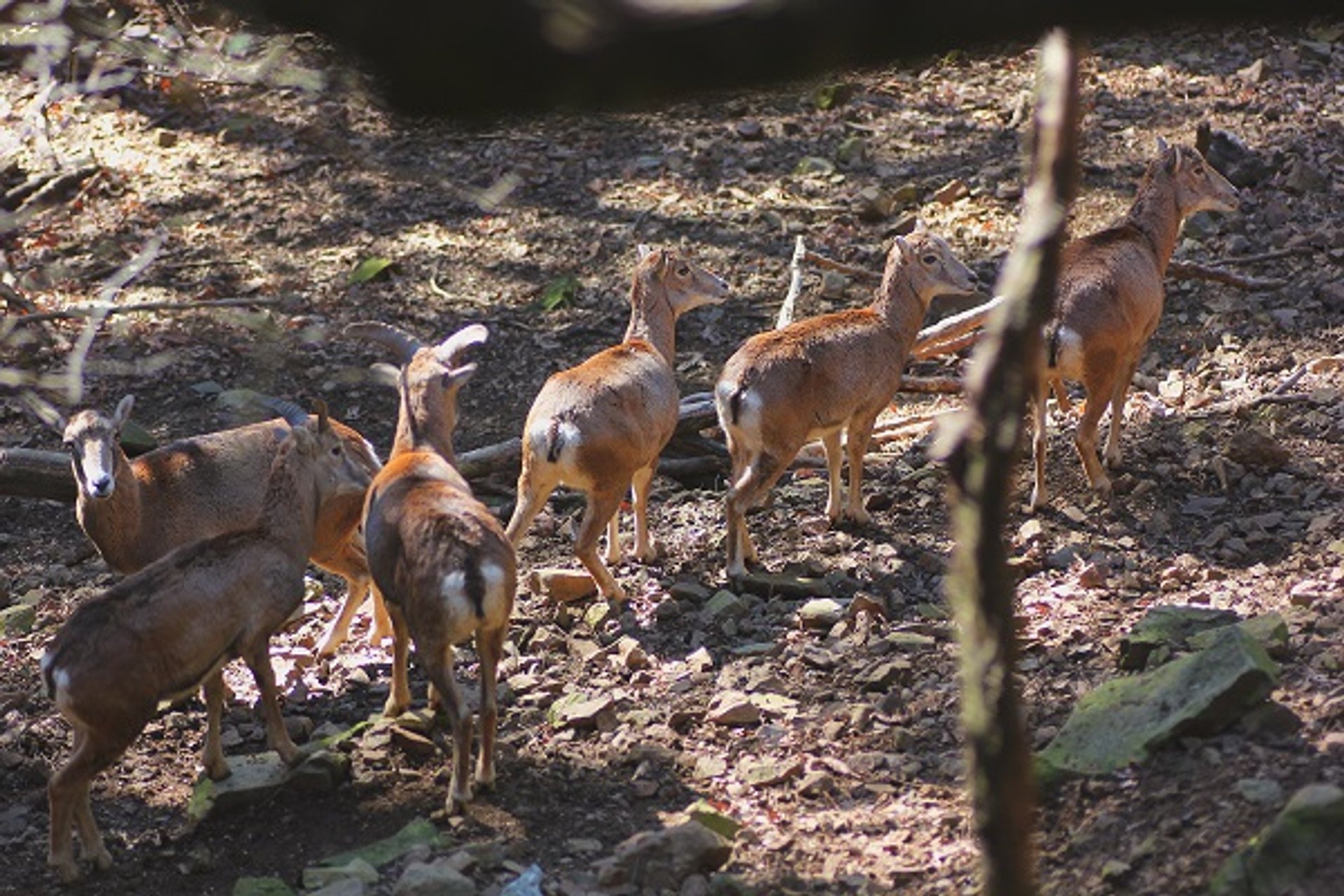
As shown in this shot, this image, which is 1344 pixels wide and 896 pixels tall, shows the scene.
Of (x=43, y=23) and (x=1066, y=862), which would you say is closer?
(x=1066, y=862)

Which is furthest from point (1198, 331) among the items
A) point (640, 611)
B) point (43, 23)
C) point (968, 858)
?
point (43, 23)

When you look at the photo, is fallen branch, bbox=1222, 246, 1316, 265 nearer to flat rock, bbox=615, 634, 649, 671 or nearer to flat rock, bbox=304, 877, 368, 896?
flat rock, bbox=615, 634, 649, 671

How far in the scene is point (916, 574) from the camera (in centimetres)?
859

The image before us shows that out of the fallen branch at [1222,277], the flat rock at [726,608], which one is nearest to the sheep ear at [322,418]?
the flat rock at [726,608]

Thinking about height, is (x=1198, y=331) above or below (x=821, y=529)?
above

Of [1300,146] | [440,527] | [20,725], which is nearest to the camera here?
[440,527]

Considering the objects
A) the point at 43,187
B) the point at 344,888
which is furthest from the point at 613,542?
the point at 43,187

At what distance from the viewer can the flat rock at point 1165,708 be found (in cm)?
583

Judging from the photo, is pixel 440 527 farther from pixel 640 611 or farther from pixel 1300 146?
pixel 1300 146

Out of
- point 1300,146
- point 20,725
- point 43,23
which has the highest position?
point 43,23

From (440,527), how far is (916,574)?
2837 millimetres

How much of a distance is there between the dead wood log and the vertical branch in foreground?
7280 millimetres

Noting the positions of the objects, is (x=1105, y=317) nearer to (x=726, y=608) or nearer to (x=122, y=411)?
(x=726, y=608)

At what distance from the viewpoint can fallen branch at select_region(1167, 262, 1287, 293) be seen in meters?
10.9
